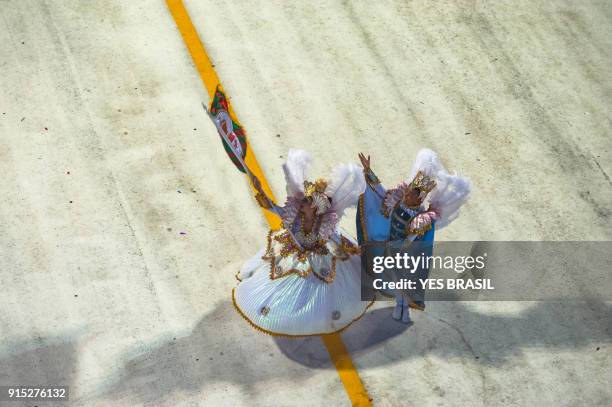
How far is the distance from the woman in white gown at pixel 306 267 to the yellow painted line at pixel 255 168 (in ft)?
1.18

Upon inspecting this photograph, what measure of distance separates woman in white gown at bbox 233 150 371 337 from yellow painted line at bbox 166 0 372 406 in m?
0.36

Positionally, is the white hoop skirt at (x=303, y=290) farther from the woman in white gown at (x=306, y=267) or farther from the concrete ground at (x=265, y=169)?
the concrete ground at (x=265, y=169)

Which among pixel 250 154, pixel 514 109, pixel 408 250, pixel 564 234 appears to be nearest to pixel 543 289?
pixel 564 234

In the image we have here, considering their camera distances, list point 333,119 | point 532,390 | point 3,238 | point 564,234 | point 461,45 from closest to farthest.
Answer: point 532,390, point 3,238, point 564,234, point 333,119, point 461,45

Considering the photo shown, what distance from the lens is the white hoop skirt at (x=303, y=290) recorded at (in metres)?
9.07

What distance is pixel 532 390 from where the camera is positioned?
374 inches

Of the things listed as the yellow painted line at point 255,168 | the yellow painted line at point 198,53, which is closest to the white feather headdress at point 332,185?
the yellow painted line at point 255,168

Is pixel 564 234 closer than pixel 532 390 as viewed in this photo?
No

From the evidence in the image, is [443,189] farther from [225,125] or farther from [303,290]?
[225,125]

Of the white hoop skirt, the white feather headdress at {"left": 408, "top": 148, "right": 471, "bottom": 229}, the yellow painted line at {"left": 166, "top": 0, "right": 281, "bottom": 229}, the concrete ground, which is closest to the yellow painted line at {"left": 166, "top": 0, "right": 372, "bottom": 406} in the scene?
the yellow painted line at {"left": 166, "top": 0, "right": 281, "bottom": 229}

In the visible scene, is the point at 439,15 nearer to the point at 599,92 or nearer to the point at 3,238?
the point at 599,92

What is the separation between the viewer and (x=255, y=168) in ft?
36.5

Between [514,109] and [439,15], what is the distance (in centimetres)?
189

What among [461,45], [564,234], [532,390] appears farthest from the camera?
[461,45]
